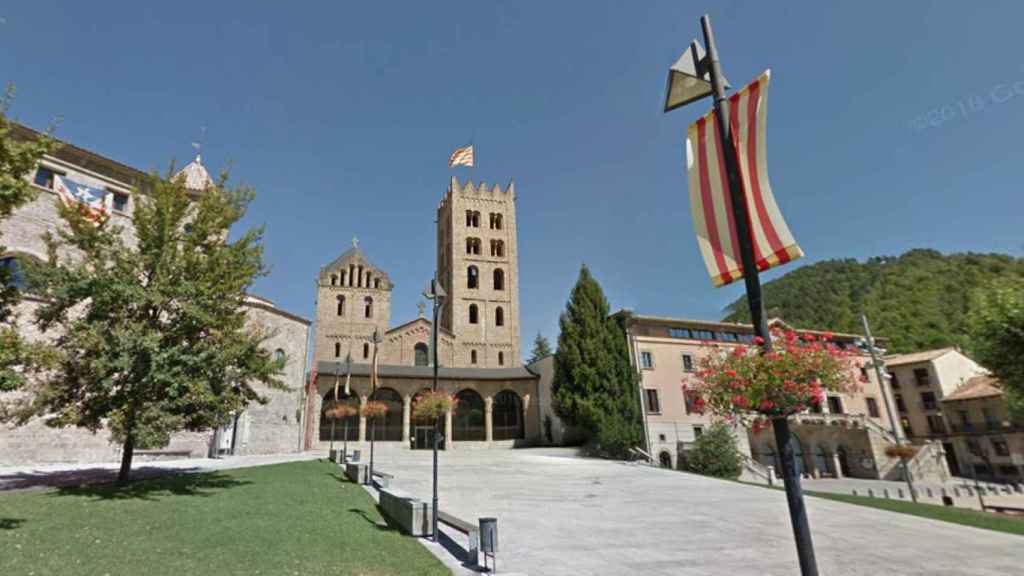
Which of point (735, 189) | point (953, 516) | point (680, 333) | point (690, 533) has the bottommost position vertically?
point (953, 516)

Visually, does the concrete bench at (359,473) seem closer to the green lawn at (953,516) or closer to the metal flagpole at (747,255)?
the metal flagpole at (747,255)

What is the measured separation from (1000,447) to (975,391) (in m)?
5.03

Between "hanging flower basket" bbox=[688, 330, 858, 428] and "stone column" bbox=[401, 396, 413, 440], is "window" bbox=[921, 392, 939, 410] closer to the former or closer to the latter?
"stone column" bbox=[401, 396, 413, 440]

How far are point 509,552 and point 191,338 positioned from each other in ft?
34.8

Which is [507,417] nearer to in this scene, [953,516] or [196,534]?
[953,516]

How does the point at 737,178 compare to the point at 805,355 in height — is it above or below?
above

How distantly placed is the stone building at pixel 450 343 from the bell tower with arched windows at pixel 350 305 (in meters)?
Answer: 0.10

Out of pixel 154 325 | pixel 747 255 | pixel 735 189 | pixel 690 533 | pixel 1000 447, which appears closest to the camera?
pixel 747 255

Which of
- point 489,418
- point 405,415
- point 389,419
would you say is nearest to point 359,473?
point 405,415

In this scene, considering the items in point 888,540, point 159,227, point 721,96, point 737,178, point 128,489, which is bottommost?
point 888,540

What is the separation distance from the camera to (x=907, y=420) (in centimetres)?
4900

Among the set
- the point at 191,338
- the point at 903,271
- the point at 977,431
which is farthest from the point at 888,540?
the point at 903,271

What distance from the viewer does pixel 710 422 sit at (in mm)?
34562

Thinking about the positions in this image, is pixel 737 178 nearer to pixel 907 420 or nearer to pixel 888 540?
pixel 888 540
